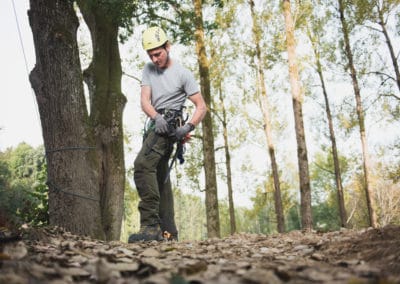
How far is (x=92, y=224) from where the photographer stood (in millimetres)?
5102

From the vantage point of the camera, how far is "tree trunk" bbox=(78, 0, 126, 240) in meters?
6.68

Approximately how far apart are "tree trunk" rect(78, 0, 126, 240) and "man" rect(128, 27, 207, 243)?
193cm

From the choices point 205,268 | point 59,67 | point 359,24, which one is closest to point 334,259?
point 205,268

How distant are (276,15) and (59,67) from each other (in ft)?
41.0

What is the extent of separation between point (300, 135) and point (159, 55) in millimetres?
6897

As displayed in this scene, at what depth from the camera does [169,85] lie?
4.77 meters

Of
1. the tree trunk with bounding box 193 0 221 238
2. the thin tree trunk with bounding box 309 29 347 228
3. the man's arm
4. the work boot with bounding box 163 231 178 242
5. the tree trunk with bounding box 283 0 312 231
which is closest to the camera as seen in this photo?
the man's arm

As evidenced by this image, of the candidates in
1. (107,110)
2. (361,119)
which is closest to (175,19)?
(107,110)

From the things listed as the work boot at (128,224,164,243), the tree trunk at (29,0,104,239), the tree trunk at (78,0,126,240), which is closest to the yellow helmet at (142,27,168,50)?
the tree trunk at (29,0,104,239)

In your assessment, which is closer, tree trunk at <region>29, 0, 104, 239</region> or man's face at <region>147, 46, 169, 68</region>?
man's face at <region>147, 46, 169, 68</region>

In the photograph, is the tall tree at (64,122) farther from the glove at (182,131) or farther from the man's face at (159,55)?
the glove at (182,131)

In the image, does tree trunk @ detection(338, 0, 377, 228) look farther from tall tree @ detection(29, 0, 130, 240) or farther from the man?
tall tree @ detection(29, 0, 130, 240)

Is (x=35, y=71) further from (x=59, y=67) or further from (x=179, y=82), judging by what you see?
(x=179, y=82)

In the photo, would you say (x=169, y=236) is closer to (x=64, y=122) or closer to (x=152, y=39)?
(x=64, y=122)
